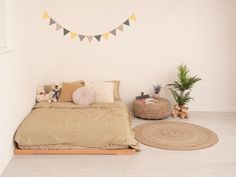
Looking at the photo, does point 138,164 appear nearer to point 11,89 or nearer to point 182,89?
point 11,89

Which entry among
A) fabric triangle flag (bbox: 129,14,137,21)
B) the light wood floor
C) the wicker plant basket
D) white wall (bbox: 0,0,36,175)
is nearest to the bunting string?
fabric triangle flag (bbox: 129,14,137,21)

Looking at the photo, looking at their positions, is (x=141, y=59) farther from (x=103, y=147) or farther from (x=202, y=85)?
(x=103, y=147)

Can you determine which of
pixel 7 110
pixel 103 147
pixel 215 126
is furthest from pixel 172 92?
pixel 7 110

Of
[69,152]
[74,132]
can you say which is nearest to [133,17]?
[74,132]

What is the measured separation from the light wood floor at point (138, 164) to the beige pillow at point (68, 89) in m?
1.25

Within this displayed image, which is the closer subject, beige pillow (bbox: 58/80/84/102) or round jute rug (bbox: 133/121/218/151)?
round jute rug (bbox: 133/121/218/151)

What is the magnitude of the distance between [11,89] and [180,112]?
2413 millimetres

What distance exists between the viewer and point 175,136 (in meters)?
3.97

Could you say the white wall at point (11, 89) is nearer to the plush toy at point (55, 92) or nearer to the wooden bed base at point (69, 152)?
the wooden bed base at point (69, 152)

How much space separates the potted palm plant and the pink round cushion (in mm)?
1225

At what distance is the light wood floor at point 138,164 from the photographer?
306 cm

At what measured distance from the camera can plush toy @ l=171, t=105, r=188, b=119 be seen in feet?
15.3

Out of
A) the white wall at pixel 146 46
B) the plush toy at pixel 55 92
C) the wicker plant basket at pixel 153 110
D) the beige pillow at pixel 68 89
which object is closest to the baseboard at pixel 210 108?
the white wall at pixel 146 46

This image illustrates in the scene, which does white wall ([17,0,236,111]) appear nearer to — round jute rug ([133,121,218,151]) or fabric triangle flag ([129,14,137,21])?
fabric triangle flag ([129,14,137,21])
